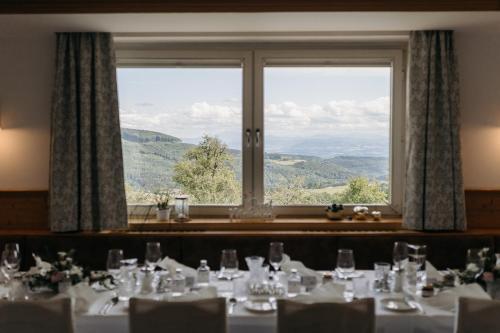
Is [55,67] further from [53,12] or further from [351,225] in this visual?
[351,225]

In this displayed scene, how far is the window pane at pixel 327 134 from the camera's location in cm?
488

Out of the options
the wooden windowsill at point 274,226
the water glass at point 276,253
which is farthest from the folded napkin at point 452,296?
the wooden windowsill at point 274,226

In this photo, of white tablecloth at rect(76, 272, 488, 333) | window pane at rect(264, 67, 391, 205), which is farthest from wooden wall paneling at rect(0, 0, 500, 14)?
white tablecloth at rect(76, 272, 488, 333)

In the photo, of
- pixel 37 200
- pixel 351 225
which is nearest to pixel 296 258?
pixel 351 225

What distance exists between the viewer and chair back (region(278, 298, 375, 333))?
88.3 inches

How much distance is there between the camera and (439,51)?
14.7 ft

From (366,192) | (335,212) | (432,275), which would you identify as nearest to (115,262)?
(432,275)

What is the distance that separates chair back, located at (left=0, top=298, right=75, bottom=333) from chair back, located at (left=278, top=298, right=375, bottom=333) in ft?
2.76

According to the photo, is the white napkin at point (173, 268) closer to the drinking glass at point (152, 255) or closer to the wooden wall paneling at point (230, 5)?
the drinking glass at point (152, 255)

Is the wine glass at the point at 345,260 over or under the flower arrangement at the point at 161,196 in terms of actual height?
under

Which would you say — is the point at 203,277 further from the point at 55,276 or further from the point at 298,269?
the point at 55,276

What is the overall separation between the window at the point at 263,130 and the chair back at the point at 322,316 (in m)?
2.60

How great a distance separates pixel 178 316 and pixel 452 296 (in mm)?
1346

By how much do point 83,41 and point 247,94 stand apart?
1.37 m
